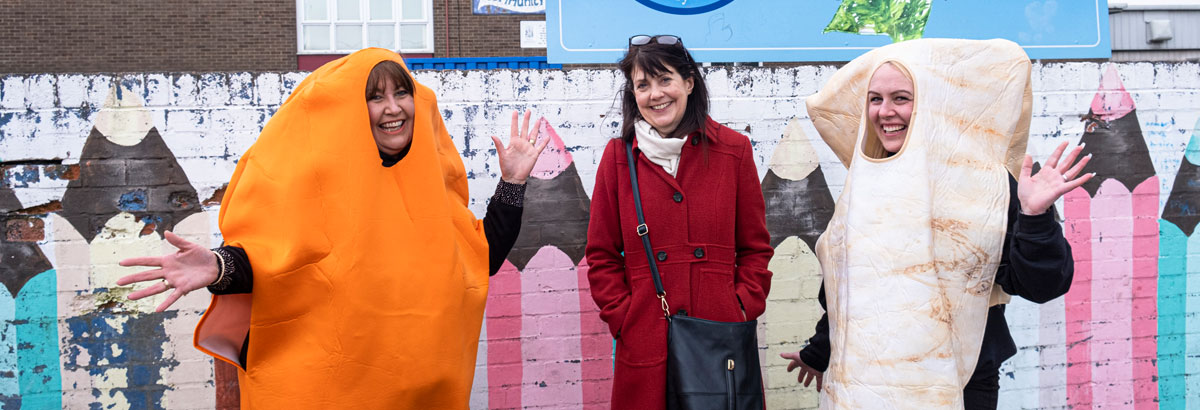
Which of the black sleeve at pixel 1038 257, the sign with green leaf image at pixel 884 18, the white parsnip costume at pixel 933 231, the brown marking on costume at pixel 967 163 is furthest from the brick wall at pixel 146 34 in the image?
the black sleeve at pixel 1038 257

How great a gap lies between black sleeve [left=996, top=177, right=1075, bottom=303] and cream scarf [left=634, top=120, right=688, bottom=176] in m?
1.08

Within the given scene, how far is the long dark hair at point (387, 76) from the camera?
A: 8.91 feet

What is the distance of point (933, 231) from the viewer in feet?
8.84

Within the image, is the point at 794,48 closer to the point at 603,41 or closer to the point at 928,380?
the point at 603,41

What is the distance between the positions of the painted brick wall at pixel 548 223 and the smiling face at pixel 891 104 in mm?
1559

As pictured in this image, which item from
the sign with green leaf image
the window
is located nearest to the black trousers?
the sign with green leaf image

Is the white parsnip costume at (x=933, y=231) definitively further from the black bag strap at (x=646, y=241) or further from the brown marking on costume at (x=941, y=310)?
the black bag strap at (x=646, y=241)

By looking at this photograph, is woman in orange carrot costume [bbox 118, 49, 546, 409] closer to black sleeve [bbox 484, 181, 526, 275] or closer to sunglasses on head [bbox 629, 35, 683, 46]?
→ black sleeve [bbox 484, 181, 526, 275]

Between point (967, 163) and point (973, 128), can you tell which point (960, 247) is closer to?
point (967, 163)

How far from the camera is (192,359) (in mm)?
4004

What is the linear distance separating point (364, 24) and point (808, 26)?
515 inches

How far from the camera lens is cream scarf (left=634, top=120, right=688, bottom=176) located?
9.82ft

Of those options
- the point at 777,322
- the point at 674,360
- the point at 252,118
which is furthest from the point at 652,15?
the point at 674,360

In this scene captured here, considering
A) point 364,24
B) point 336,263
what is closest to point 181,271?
point 336,263
